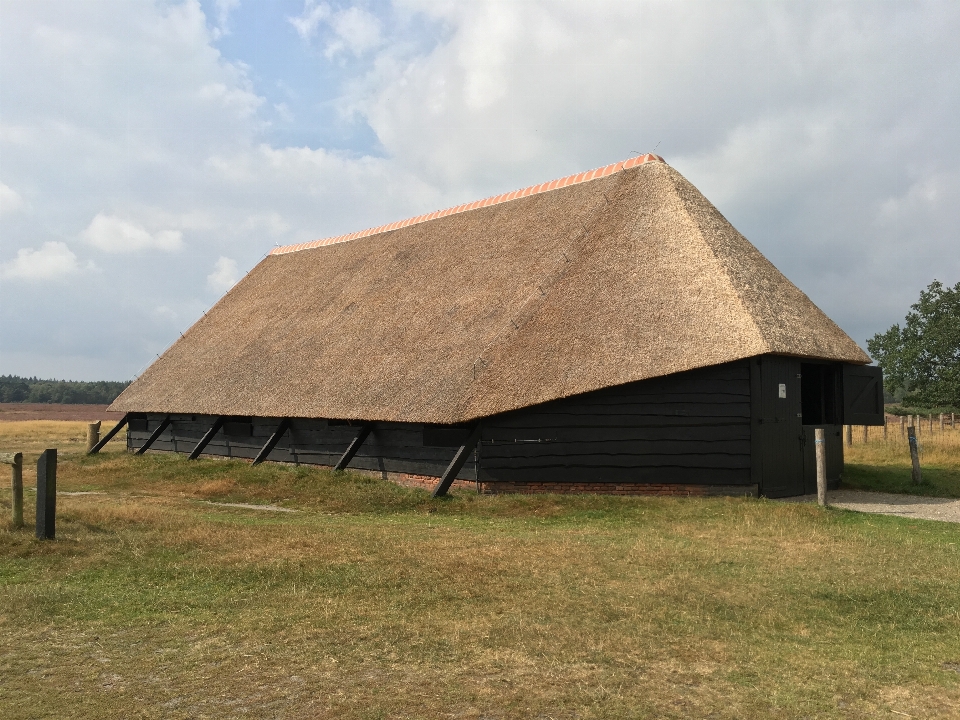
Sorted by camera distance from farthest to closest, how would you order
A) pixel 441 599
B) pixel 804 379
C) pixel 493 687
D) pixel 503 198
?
pixel 503 198
pixel 804 379
pixel 441 599
pixel 493 687

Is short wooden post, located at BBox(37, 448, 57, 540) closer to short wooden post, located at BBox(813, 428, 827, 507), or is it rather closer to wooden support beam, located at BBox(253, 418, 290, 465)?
wooden support beam, located at BBox(253, 418, 290, 465)

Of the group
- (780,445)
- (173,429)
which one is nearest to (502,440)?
(780,445)

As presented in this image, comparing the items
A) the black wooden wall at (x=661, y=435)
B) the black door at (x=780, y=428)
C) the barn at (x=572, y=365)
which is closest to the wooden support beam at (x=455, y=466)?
the barn at (x=572, y=365)

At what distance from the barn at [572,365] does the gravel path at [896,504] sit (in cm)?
73

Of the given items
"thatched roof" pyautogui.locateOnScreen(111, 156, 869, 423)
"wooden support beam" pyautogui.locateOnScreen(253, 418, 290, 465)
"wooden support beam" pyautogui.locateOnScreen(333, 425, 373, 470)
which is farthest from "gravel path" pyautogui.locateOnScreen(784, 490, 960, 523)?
"wooden support beam" pyautogui.locateOnScreen(253, 418, 290, 465)

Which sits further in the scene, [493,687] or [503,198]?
[503,198]

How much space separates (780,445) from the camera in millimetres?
15156

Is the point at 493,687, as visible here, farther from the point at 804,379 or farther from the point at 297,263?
the point at 297,263

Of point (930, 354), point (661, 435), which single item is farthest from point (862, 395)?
point (930, 354)

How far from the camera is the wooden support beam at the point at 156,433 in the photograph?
24250 mm

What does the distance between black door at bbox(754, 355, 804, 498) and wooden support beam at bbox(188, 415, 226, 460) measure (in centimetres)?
1431

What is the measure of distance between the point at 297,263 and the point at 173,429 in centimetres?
783

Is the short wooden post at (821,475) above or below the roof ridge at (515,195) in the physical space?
→ below

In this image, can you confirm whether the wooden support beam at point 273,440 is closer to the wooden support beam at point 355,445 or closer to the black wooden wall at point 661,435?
the wooden support beam at point 355,445
